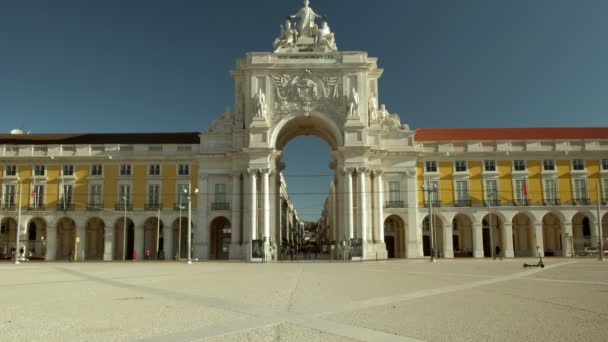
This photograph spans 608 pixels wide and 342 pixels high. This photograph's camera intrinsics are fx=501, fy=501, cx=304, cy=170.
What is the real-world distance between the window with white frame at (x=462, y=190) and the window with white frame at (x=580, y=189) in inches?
487

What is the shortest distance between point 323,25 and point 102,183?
33.2 meters

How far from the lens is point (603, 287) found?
19547 millimetres

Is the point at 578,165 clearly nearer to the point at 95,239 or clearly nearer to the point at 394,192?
the point at 394,192

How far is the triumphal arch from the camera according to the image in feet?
182

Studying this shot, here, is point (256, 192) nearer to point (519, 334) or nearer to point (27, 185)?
point (27, 185)

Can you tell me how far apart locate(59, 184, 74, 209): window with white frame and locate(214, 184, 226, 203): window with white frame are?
17.4 metres

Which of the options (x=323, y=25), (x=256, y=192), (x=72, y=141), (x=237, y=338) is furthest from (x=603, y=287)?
(x=72, y=141)

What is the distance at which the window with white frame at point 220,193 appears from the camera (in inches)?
2328

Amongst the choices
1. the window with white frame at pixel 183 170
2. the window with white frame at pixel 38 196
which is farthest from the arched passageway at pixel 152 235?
the window with white frame at pixel 38 196

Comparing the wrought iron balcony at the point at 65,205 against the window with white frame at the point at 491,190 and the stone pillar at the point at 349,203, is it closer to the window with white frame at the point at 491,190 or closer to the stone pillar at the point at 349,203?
the stone pillar at the point at 349,203

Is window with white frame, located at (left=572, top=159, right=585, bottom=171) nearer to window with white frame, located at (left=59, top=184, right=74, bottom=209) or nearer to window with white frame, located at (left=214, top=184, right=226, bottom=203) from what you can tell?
window with white frame, located at (left=214, top=184, right=226, bottom=203)

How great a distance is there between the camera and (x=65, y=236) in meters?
63.5

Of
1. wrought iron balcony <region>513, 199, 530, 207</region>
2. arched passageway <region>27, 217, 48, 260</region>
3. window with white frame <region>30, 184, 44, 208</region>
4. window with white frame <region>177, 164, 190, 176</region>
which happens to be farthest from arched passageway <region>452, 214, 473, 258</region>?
arched passageway <region>27, 217, 48, 260</region>

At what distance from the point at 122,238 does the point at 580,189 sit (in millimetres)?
55475
